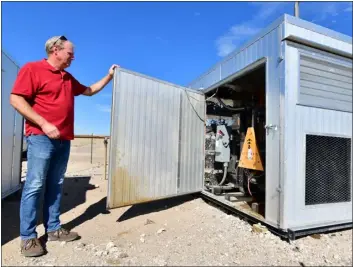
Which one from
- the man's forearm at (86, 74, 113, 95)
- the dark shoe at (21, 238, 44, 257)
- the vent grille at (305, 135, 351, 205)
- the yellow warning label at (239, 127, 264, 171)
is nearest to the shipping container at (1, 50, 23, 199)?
the man's forearm at (86, 74, 113, 95)

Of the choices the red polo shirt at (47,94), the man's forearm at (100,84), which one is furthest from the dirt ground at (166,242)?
the man's forearm at (100,84)

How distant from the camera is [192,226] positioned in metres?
3.66

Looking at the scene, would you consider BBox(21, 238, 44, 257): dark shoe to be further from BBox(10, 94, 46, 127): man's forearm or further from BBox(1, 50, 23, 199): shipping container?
BBox(1, 50, 23, 199): shipping container

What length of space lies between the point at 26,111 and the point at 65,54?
71cm

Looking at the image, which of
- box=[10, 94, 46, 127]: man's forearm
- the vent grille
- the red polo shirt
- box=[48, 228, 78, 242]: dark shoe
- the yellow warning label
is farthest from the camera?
the yellow warning label

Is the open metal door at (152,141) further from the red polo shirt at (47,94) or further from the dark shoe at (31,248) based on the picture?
the dark shoe at (31,248)

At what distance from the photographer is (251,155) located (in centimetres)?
414

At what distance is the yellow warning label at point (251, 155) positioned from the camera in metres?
4.05

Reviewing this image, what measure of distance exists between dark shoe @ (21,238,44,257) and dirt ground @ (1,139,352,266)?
5cm

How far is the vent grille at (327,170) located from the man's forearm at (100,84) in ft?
8.07

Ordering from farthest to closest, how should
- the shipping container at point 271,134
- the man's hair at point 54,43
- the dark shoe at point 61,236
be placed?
the shipping container at point 271,134 → the dark shoe at point 61,236 → the man's hair at point 54,43

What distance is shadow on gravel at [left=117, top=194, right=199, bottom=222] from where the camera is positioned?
13.4 feet

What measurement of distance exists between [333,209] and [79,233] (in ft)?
9.63

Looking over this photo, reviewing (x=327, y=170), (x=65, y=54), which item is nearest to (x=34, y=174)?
(x=65, y=54)
